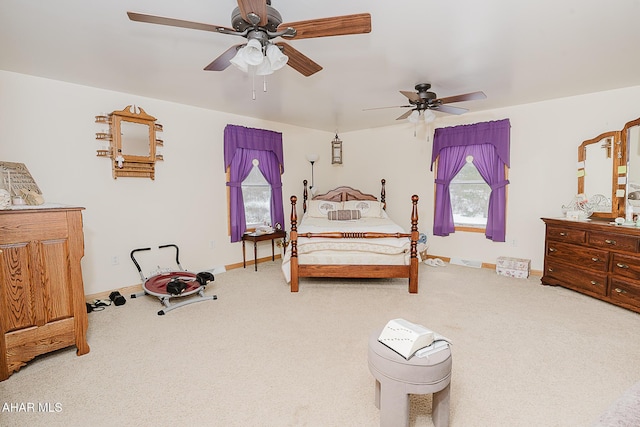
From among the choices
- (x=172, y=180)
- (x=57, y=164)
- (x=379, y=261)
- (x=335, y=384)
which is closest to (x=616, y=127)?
(x=379, y=261)

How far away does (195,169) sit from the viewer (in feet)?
15.2

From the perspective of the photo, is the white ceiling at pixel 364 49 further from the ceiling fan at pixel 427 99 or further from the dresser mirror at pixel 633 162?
the dresser mirror at pixel 633 162

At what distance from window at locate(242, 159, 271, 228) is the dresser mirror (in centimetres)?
501

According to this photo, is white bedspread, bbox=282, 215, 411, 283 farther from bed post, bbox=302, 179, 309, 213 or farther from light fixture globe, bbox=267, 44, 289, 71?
light fixture globe, bbox=267, 44, 289, 71

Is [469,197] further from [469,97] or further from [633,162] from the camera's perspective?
[469,97]

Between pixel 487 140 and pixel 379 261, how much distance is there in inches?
106

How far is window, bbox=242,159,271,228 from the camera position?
536 centimetres

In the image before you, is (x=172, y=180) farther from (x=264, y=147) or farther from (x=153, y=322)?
(x=153, y=322)

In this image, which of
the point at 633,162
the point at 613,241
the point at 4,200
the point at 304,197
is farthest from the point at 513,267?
the point at 4,200

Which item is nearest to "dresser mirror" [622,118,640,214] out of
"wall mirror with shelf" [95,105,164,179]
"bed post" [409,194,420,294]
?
"bed post" [409,194,420,294]

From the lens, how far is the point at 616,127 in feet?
12.7

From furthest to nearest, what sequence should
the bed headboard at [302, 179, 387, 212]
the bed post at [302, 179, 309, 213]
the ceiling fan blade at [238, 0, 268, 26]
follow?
the bed post at [302, 179, 309, 213] → the bed headboard at [302, 179, 387, 212] → the ceiling fan blade at [238, 0, 268, 26]

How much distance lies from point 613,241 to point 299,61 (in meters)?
3.82

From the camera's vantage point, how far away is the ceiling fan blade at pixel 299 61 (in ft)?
6.74
